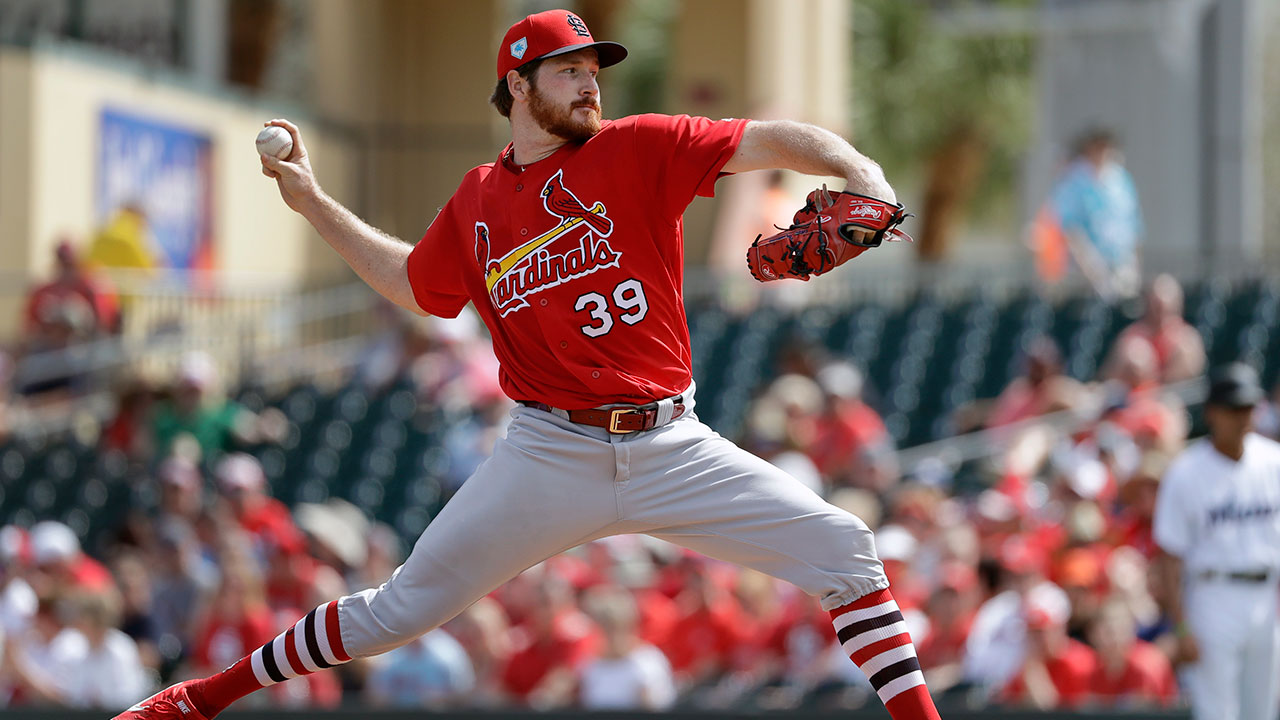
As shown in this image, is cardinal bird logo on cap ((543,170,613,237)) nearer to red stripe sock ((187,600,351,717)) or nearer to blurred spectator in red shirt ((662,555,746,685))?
red stripe sock ((187,600,351,717))

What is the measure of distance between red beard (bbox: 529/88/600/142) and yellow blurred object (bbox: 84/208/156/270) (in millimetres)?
9248

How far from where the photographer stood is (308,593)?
25.5 feet

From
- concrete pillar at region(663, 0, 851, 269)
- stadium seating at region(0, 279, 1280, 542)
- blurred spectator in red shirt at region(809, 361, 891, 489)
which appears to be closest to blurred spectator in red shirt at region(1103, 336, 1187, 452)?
stadium seating at region(0, 279, 1280, 542)

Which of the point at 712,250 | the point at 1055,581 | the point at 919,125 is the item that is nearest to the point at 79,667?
the point at 1055,581

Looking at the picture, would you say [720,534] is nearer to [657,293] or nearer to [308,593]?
[657,293]

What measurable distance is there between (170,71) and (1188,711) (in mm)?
11282

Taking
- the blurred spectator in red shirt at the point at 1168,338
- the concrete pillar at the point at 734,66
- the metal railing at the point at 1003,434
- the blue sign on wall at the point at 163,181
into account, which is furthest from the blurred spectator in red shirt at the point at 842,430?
the blue sign on wall at the point at 163,181

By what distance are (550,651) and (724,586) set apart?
3.24ft

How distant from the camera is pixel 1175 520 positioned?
6.09 m

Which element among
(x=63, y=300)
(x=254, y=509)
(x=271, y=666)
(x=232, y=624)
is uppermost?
(x=63, y=300)

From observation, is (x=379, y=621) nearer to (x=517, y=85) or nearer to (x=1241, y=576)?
(x=517, y=85)

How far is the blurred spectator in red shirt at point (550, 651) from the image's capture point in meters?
7.29

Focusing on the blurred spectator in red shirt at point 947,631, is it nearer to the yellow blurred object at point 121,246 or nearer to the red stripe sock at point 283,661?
the red stripe sock at point 283,661

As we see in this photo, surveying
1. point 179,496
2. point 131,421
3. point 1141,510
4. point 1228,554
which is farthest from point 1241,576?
point 131,421
